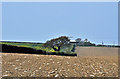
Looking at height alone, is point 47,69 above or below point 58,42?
below

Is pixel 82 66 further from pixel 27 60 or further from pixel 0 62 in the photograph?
pixel 0 62

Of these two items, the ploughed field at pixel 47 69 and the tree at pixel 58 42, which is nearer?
the ploughed field at pixel 47 69

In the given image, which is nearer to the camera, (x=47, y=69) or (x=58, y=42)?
(x=47, y=69)

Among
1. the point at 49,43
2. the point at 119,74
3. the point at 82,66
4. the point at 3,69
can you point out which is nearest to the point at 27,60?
the point at 3,69

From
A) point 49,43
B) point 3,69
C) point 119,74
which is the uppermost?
point 49,43

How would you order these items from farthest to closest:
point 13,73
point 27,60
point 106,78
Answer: point 27,60 → point 106,78 → point 13,73

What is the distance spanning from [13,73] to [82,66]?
2.00 m

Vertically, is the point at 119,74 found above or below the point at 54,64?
below

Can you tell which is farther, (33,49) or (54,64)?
(33,49)

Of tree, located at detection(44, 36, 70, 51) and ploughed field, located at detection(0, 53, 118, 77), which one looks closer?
ploughed field, located at detection(0, 53, 118, 77)

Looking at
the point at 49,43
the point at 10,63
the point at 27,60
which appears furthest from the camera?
the point at 49,43

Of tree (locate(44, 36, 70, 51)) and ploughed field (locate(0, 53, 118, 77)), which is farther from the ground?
tree (locate(44, 36, 70, 51))

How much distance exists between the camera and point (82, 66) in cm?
452

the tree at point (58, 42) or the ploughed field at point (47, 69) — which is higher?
the tree at point (58, 42)
